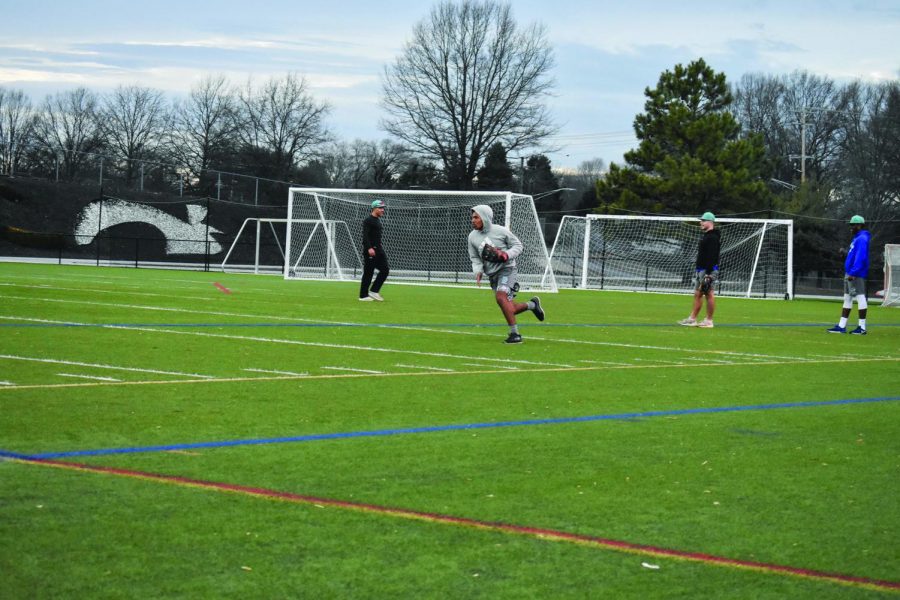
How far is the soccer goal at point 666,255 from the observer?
46.5m

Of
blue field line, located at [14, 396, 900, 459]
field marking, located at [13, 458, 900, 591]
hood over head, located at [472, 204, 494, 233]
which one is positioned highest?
hood over head, located at [472, 204, 494, 233]

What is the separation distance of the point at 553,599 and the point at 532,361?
8.73 meters

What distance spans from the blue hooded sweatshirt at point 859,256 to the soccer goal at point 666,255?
25063 mm

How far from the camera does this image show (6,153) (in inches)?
3270

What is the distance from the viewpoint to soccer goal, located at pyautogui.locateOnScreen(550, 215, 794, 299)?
4650cm

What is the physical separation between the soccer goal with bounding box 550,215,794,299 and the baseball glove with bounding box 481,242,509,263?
3027 centimetres

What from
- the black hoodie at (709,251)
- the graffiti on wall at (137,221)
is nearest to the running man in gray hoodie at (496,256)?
the black hoodie at (709,251)

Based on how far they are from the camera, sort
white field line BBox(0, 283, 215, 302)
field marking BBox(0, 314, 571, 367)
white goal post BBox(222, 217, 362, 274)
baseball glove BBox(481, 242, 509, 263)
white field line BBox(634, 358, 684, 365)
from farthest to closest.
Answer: white goal post BBox(222, 217, 362, 274), white field line BBox(0, 283, 215, 302), baseball glove BBox(481, 242, 509, 263), white field line BBox(634, 358, 684, 365), field marking BBox(0, 314, 571, 367)

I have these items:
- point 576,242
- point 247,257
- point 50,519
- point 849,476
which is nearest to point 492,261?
point 849,476

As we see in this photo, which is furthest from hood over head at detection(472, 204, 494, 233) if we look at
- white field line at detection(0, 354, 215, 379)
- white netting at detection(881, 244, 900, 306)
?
white netting at detection(881, 244, 900, 306)

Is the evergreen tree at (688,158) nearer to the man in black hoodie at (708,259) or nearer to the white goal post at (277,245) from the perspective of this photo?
the white goal post at (277,245)

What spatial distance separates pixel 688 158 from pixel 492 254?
4779 cm

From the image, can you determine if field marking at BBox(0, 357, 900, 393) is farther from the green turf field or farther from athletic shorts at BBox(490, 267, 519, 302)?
athletic shorts at BBox(490, 267, 519, 302)

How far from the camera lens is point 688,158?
60375mm
